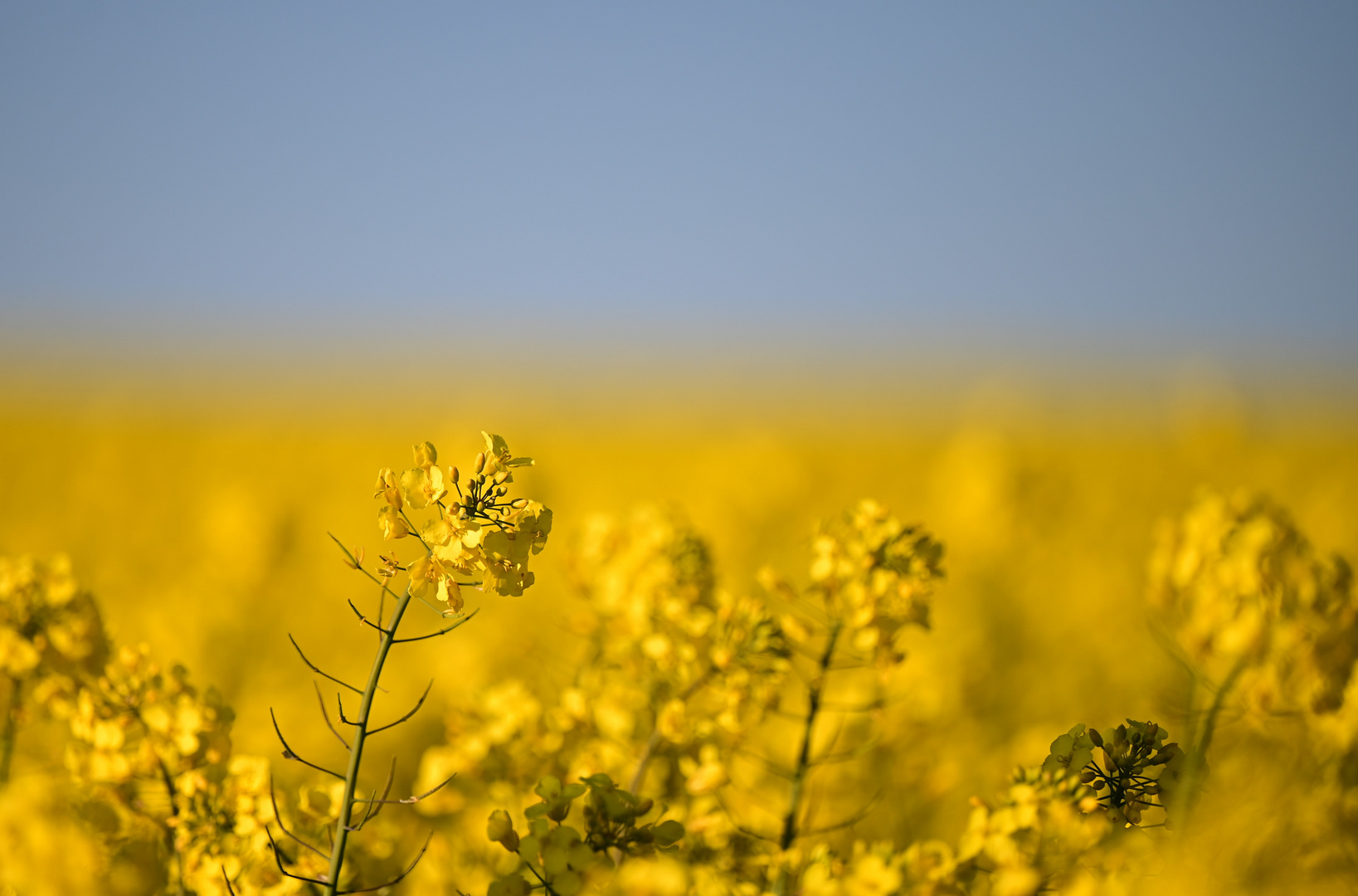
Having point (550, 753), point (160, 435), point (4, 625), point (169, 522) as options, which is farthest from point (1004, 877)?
point (160, 435)

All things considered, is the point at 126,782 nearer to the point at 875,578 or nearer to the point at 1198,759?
the point at 875,578

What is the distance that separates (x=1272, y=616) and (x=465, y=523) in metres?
1.77

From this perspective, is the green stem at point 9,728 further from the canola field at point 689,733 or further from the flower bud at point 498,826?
the flower bud at point 498,826

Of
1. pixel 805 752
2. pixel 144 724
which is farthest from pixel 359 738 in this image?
pixel 805 752

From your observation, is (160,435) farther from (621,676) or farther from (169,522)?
(621,676)

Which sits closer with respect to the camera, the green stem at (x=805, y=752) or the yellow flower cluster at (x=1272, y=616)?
the green stem at (x=805, y=752)

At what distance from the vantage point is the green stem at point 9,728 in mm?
1763

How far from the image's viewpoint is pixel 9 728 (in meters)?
1.78

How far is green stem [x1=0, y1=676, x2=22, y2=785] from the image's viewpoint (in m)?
1.76

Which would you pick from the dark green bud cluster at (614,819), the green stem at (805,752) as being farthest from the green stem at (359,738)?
the green stem at (805,752)

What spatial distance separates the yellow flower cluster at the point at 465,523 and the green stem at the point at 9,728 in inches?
48.7

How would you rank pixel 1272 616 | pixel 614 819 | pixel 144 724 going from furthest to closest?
pixel 1272 616
pixel 144 724
pixel 614 819

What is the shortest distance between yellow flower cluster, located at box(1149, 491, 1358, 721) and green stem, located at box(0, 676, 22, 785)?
8.47 ft

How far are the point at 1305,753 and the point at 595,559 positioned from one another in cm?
206
